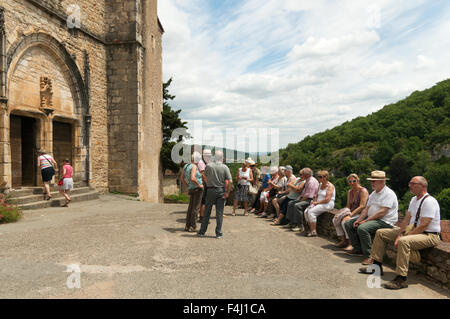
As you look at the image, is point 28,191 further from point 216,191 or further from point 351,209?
point 351,209

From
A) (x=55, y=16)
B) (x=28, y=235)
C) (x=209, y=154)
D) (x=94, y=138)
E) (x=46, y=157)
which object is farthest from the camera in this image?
(x=94, y=138)

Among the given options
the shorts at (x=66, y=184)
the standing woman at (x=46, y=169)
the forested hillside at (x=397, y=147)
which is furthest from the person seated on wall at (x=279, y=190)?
the forested hillside at (x=397, y=147)

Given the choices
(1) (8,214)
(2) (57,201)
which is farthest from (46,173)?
(1) (8,214)

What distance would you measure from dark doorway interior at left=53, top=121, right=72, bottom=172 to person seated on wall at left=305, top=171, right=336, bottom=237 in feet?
30.6

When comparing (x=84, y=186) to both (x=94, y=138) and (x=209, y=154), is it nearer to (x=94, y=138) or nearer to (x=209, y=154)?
(x=94, y=138)

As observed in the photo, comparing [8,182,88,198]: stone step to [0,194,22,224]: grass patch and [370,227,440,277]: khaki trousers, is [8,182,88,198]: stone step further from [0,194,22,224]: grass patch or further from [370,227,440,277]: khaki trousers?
[370,227,440,277]: khaki trousers

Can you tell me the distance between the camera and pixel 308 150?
8838 cm

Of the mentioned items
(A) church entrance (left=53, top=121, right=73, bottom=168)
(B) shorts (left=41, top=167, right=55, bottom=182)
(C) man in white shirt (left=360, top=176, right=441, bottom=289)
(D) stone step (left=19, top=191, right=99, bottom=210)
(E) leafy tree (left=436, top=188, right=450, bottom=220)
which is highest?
(A) church entrance (left=53, top=121, right=73, bottom=168)

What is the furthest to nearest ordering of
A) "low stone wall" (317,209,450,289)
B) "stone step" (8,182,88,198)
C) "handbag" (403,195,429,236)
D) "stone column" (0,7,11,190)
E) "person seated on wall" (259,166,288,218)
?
"stone step" (8,182,88,198)
"stone column" (0,7,11,190)
"person seated on wall" (259,166,288,218)
"handbag" (403,195,429,236)
"low stone wall" (317,209,450,289)

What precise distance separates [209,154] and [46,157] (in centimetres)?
563

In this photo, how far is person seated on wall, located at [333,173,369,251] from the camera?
5.44 m

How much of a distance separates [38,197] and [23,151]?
2.23 m

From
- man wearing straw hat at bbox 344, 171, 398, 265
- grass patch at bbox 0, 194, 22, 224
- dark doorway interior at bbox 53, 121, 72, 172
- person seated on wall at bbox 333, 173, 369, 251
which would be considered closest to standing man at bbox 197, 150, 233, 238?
person seated on wall at bbox 333, 173, 369, 251
